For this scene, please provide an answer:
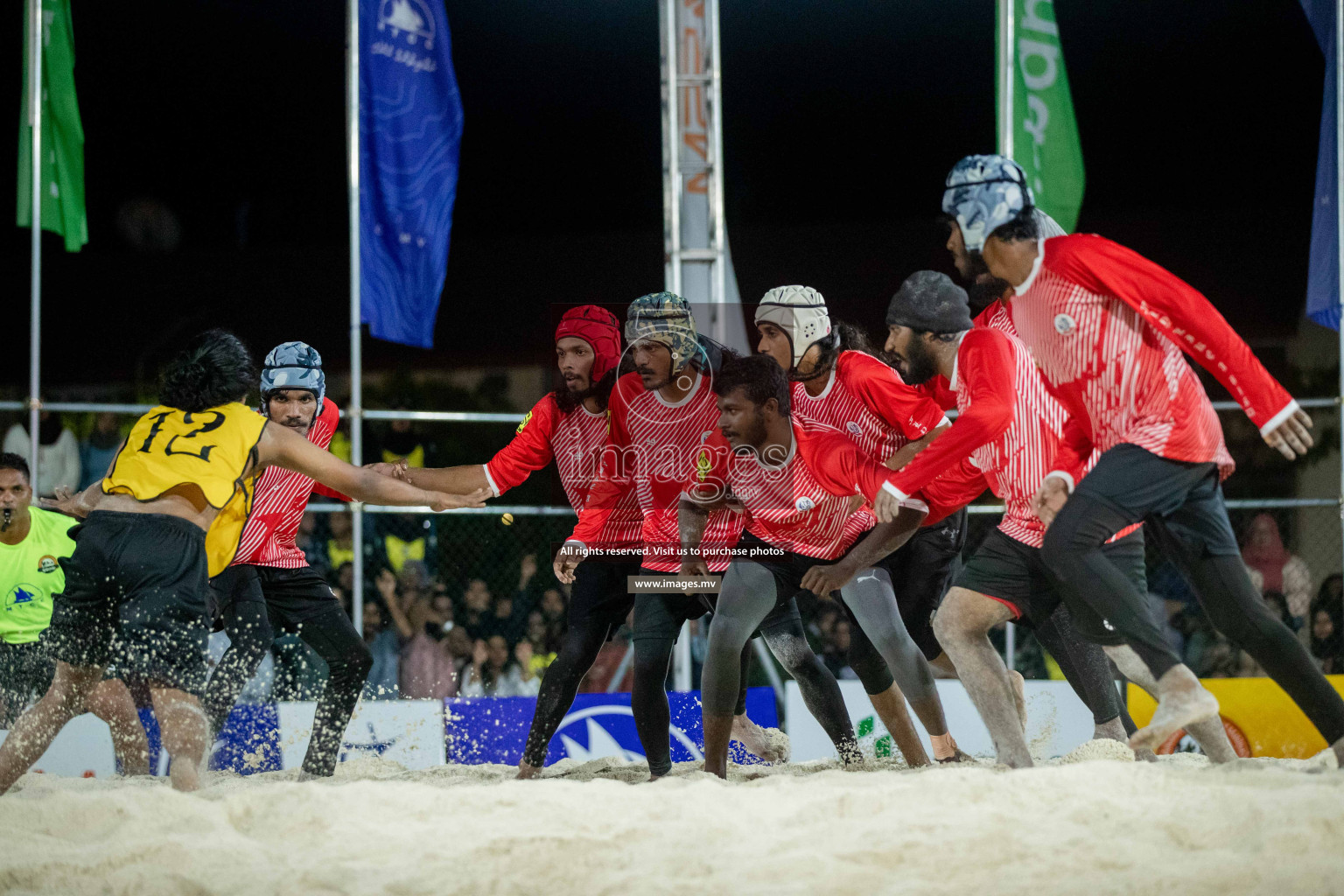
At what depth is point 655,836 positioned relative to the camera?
10.6 ft

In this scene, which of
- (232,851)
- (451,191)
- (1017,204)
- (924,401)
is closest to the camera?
(232,851)

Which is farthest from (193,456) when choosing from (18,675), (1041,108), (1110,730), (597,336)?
(1041,108)

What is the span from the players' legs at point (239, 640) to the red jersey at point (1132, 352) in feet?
11.1

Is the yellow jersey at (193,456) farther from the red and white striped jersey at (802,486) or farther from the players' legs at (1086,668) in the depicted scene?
the players' legs at (1086,668)

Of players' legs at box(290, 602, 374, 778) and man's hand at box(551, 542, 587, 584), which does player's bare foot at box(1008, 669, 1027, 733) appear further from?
players' legs at box(290, 602, 374, 778)

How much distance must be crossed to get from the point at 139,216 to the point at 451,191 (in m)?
12.4

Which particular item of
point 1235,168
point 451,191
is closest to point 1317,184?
point 451,191

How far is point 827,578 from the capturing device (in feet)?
16.8

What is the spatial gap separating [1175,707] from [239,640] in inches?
150

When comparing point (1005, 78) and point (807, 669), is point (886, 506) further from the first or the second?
point (1005, 78)

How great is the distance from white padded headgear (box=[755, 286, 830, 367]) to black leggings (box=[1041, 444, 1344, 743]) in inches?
65.5

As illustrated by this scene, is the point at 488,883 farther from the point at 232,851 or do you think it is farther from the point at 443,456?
the point at 443,456

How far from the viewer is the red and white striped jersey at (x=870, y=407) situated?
536 centimetres

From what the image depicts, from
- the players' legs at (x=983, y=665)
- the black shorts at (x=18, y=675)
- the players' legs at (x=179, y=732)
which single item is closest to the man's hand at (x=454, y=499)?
the players' legs at (x=179, y=732)
